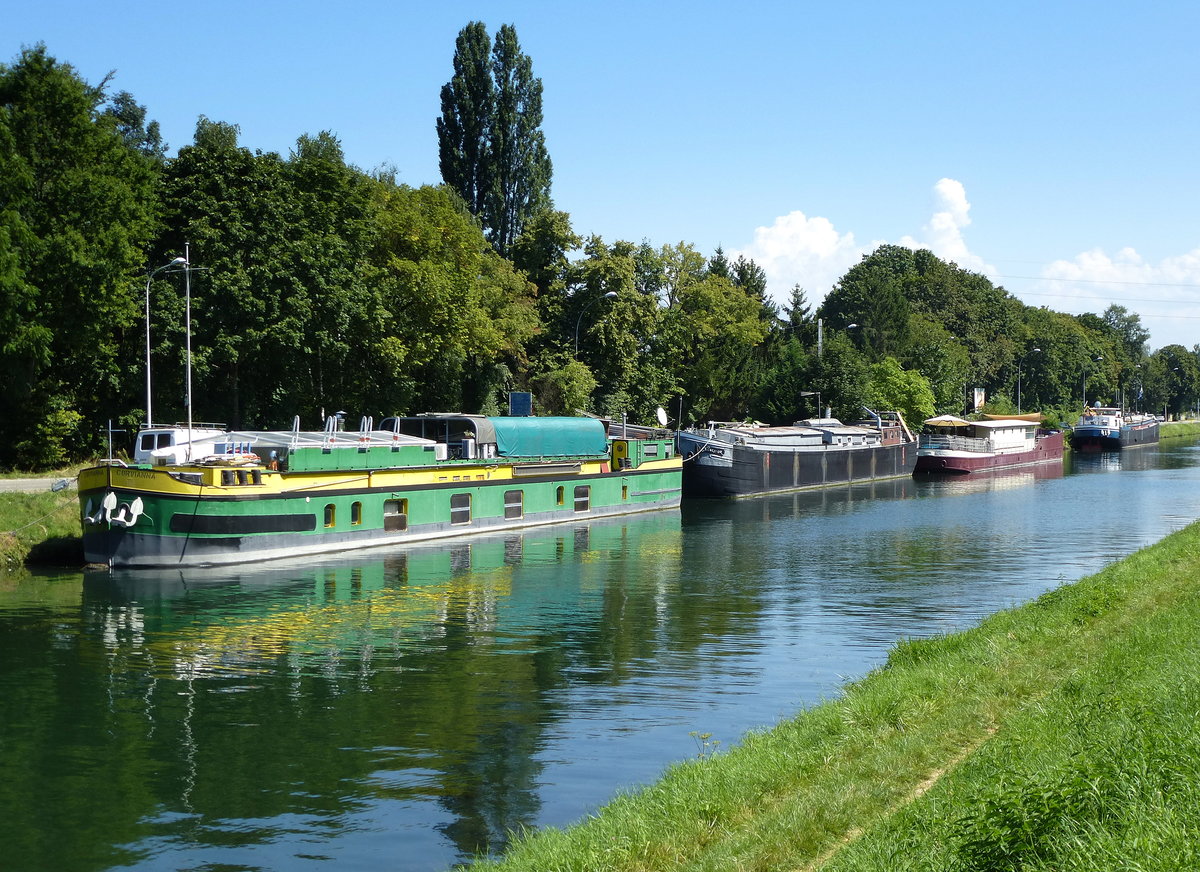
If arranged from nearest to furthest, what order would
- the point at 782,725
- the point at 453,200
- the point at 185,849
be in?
the point at 185,849
the point at 782,725
the point at 453,200

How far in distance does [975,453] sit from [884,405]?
13.7 m

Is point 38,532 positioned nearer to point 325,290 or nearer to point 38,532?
point 38,532

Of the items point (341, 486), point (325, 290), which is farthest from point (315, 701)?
point (325, 290)

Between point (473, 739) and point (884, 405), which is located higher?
point (884, 405)

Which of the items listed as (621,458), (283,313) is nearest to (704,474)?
(621,458)

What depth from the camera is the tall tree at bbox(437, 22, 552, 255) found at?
3748 inches

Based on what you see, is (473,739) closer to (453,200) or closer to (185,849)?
(185,849)

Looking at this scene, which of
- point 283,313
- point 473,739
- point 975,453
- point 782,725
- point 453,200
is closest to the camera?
point 782,725

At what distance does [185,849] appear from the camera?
48.3ft

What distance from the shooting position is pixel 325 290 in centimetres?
5678

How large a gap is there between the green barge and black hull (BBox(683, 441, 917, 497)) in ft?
30.1

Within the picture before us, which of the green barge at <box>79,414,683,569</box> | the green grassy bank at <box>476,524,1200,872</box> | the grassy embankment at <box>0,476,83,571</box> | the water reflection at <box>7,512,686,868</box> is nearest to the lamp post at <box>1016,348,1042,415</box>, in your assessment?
the green barge at <box>79,414,683,569</box>

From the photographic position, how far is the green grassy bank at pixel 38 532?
38.4 metres

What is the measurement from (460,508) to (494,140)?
54088mm
